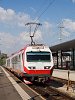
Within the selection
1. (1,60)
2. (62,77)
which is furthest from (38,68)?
(1,60)

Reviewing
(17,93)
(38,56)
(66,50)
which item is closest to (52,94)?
(17,93)

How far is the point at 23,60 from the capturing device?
25438mm

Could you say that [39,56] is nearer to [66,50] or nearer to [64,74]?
[64,74]

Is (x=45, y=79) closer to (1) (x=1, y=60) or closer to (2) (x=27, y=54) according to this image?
(2) (x=27, y=54)

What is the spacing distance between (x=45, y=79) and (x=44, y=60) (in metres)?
1.54

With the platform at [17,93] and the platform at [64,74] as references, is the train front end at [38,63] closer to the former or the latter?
the platform at [17,93]

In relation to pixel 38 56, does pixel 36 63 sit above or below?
below

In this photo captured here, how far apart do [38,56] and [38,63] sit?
76 centimetres

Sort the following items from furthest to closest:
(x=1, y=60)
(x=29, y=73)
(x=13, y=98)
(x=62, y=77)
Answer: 1. (x=1, y=60)
2. (x=62, y=77)
3. (x=29, y=73)
4. (x=13, y=98)

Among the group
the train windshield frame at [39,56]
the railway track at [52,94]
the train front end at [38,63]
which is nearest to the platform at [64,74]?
the railway track at [52,94]

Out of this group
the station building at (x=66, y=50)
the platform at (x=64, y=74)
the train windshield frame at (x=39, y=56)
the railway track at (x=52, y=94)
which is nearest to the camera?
the railway track at (x=52, y=94)

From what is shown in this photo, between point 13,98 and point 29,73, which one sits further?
point 29,73

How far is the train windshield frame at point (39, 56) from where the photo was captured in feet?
83.1

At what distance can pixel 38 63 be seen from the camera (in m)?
25.0
